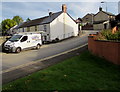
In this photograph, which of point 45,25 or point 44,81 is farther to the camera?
point 45,25

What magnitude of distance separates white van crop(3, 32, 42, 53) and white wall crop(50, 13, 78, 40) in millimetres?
12910

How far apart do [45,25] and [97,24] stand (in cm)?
2397

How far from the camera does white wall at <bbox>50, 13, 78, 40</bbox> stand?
29797 millimetres

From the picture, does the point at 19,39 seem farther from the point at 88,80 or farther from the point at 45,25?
the point at 45,25

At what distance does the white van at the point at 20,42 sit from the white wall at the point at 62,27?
42.4 ft

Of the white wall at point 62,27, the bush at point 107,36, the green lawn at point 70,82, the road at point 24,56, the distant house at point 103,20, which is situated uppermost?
the distant house at point 103,20

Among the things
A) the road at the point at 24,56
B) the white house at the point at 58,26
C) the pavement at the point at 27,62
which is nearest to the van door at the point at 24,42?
the road at the point at 24,56

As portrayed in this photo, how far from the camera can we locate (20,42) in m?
14.8

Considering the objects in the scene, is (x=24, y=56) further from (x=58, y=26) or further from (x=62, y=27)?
(x=62, y=27)

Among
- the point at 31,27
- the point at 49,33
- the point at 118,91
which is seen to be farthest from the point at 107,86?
the point at 31,27

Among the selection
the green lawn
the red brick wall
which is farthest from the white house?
the green lawn

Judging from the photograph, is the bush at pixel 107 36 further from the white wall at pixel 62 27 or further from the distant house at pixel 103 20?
the distant house at pixel 103 20

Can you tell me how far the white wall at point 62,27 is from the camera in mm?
29797

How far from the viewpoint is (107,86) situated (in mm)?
4969
